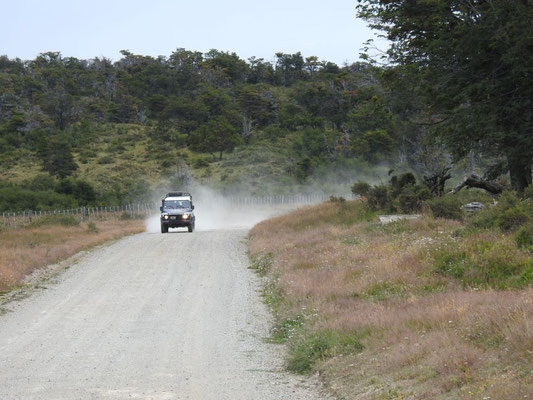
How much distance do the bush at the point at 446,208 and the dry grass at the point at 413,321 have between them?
15.3 ft

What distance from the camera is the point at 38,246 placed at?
28.3m

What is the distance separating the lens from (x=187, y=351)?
1051cm

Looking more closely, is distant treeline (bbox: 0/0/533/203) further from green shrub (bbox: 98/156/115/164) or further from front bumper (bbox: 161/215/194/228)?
front bumper (bbox: 161/215/194/228)

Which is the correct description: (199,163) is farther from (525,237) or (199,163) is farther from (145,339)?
(145,339)

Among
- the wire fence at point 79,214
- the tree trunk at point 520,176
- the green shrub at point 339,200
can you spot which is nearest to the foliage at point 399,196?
the green shrub at point 339,200

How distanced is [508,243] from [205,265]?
11.8 meters

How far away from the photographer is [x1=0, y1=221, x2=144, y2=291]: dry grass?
2056 cm

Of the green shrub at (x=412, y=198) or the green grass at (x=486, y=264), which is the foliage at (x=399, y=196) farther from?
the green grass at (x=486, y=264)

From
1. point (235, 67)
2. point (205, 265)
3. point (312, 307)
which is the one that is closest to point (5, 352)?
point (312, 307)

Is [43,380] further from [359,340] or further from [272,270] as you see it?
[272,270]

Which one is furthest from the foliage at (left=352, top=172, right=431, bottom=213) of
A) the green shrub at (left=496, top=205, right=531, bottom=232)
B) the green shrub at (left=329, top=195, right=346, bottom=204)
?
the green shrub at (left=496, top=205, right=531, bottom=232)

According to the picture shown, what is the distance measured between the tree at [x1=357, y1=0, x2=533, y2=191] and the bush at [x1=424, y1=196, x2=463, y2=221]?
2619mm

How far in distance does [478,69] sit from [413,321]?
730 inches

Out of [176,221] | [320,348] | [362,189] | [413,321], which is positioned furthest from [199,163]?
[413,321]
